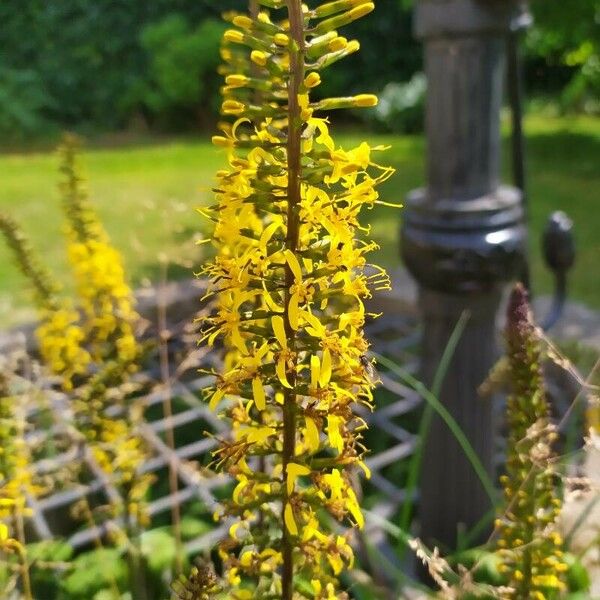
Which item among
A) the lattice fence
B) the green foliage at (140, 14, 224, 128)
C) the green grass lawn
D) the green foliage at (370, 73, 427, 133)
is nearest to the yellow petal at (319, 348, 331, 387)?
the lattice fence

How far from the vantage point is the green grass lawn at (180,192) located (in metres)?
5.68

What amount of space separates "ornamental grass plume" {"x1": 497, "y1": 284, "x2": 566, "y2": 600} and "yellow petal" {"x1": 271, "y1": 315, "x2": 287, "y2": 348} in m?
0.37

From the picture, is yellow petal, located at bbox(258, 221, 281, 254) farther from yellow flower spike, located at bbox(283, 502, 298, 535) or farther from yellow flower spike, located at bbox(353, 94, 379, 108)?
yellow flower spike, located at bbox(283, 502, 298, 535)

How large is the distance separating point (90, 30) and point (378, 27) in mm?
4647

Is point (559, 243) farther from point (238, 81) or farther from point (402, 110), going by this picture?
point (402, 110)

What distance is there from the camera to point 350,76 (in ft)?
43.1

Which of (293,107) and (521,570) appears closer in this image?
(293,107)

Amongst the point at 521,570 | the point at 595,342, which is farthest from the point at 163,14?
the point at 521,570

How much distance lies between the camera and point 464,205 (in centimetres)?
182

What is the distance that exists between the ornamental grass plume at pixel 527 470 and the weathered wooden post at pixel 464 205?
0.68 m

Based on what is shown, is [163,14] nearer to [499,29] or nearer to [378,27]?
[378,27]

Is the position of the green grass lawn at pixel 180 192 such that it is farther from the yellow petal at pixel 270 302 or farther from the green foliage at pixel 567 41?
the yellow petal at pixel 270 302

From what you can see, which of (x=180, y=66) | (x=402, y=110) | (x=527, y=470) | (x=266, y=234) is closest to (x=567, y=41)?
(x=402, y=110)

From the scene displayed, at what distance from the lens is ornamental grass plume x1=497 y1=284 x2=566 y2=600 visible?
3.61 feet
